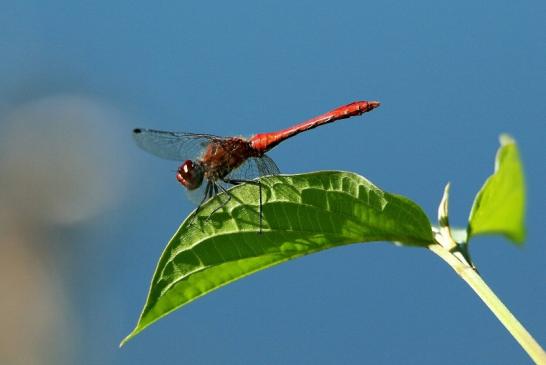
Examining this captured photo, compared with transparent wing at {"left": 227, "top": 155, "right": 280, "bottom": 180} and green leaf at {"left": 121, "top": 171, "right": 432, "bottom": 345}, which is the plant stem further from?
transparent wing at {"left": 227, "top": 155, "right": 280, "bottom": 180}

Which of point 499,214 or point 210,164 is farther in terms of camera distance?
point 210,164

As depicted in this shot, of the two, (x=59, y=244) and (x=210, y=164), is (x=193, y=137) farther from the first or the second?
(x=59, y=244)

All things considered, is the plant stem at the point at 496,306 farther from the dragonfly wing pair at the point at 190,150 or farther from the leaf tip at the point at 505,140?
the dragonfly wing pair at the point at 190,150

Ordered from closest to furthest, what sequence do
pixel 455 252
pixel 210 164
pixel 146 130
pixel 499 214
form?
pixel 499 214
pixel 455 252
pixel 210 164
pixel 146 130

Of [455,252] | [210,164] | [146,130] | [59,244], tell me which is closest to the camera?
[455,252]

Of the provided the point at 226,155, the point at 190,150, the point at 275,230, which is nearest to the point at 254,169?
the point at 226,155

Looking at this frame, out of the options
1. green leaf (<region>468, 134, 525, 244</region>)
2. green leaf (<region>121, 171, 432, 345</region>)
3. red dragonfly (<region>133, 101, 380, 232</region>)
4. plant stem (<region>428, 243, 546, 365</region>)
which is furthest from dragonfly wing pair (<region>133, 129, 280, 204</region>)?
green leaf (<region>468, 134, 525, 244</region>)

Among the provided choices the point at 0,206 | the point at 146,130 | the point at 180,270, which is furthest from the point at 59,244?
the point at 180,270
